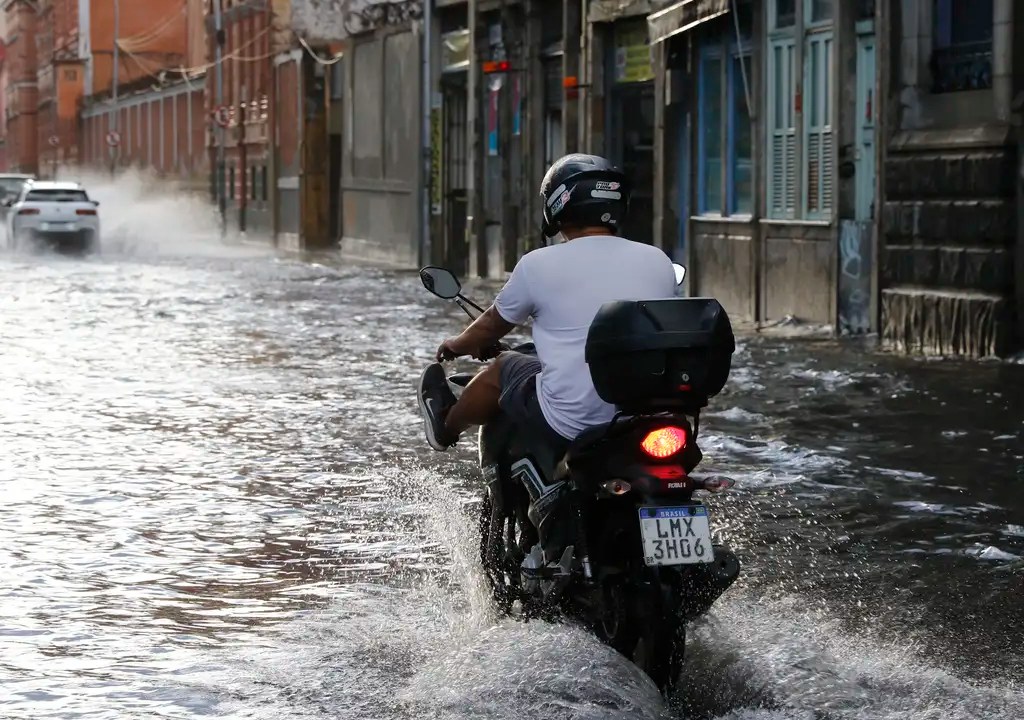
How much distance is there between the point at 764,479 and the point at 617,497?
426 cm

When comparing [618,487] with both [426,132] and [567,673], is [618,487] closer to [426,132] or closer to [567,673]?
[567,673]

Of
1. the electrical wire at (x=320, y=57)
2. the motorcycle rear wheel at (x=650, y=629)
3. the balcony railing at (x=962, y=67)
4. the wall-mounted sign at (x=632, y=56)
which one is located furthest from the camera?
the electrical wire at (x=320, y=57)

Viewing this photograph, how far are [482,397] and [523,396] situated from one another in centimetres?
24

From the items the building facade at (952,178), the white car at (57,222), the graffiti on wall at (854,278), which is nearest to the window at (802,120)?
the graffiti on wall at (854,278)

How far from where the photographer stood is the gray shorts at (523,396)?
6090mm

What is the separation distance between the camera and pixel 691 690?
570cm

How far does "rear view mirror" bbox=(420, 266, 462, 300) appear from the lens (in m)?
6.38

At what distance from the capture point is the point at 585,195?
20.0ft

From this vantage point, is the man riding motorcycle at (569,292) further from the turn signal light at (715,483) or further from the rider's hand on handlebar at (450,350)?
the turn signal light at (715,483)

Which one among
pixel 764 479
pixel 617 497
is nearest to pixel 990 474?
pixel 764 479

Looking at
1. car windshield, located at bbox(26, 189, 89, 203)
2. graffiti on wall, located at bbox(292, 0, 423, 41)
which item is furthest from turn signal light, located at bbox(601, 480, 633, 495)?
car windshield, located at bbox(26, 189, 89, 203)

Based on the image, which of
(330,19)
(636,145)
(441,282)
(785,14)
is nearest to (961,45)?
(785,14)

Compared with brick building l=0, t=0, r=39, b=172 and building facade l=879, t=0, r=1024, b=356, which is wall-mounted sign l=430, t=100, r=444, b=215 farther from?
brick building l=0, t=0, r=39, b=172

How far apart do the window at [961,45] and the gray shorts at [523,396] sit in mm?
11393
